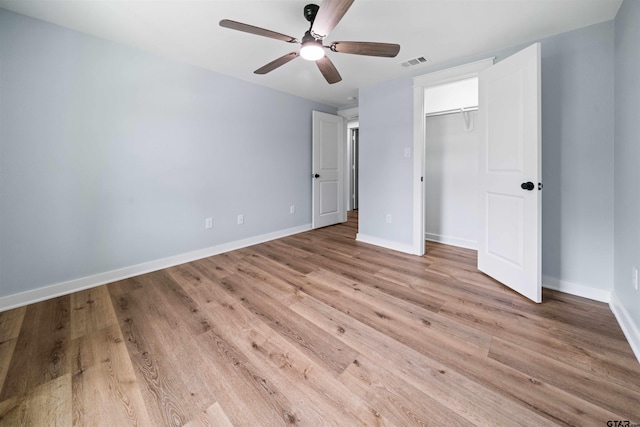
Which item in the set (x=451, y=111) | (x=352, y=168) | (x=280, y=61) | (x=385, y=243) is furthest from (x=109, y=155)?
(x=352, y=168)

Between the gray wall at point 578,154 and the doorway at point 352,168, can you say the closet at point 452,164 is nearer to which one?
the gray wall at point 578,154

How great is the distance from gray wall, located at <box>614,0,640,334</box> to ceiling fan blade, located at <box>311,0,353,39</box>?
173 centimetres

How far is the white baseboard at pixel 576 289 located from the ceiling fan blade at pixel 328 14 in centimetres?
271

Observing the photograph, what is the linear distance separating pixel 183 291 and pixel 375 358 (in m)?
1.72

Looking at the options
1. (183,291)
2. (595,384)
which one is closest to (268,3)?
(183,291)

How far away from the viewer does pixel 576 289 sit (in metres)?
2.09

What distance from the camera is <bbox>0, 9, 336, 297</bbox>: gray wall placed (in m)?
A: 1.94

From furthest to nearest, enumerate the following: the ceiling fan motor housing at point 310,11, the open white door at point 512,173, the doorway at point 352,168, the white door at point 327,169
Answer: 1. the doorway at point 352,168
2. the white door at point 327,169
3. the open white door at point 512,173
4. the ceiling fan motor housing at point 310,11

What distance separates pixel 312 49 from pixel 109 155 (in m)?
2.09

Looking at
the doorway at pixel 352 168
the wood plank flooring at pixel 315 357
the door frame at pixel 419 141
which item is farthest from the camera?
the doorway at pixel 352 168

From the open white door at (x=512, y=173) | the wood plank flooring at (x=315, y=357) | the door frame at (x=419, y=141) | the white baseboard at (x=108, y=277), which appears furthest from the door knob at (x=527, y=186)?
the white baseboard at (x=108, y=277)

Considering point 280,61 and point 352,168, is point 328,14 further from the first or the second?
point 352,168

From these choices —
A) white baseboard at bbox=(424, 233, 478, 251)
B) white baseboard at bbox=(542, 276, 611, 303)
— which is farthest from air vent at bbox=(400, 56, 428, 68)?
white baseboard at bbox=(542, 276, 611, 303)

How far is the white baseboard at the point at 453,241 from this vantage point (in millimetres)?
3276
